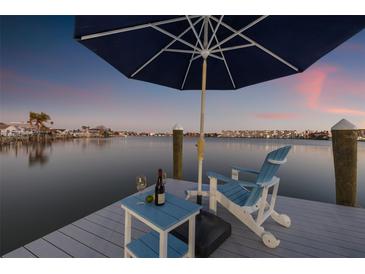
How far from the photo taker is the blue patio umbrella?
145cm

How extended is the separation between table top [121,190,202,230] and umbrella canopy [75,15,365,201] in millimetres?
637

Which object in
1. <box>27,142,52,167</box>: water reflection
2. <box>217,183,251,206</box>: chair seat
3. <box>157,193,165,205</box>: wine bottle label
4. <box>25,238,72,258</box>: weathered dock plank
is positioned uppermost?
<box>157,193,165,205</box>: wine bottle label

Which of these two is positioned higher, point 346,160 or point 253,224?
point 346,160

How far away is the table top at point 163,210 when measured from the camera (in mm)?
1125

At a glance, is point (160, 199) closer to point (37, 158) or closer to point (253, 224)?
point (253, 224)

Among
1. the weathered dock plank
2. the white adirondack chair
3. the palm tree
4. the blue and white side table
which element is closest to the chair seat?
the white adirondack chair

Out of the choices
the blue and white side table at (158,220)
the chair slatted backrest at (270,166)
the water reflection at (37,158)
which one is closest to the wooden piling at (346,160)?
the chair slatted backrest at (270,166)

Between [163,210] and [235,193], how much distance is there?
1.35 meters

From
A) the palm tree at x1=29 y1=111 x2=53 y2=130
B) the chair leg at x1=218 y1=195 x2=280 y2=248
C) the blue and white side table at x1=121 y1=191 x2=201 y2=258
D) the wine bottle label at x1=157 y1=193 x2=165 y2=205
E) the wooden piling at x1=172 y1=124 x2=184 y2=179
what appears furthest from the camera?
the palm tree at x1=29 y1=111 x2=53 y2=130

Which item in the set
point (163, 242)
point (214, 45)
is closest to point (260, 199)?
point (163, 242)

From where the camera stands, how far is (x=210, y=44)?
2078mm

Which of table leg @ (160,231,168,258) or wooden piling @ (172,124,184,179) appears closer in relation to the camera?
table leg @ (160,231,168,258)

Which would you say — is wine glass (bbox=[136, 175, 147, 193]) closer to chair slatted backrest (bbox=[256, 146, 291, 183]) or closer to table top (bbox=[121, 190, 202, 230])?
table top (bbox=[121, 190, 202, 230])

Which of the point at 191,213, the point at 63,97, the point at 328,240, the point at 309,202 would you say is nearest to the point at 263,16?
the point at 191,213
